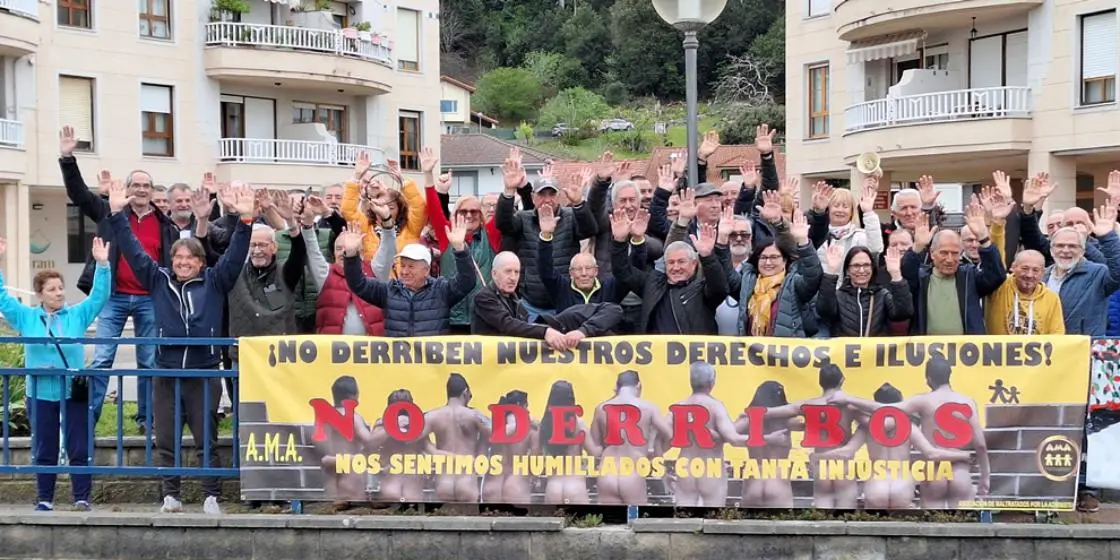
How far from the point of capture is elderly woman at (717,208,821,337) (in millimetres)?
8133

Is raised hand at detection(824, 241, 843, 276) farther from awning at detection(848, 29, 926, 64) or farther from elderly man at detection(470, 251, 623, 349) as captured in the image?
awning at detection(848, 29, 926, 64)

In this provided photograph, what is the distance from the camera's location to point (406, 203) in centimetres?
959

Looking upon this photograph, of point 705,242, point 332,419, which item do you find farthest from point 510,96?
point 332,419

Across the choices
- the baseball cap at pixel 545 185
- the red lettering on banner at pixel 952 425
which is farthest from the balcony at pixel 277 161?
the red lettering on banner at pixel 952 425

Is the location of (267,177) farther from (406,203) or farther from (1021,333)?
(1021,333)

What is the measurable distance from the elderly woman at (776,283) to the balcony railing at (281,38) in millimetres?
28136

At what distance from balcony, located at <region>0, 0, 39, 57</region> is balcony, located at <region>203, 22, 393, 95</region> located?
17.7 ft

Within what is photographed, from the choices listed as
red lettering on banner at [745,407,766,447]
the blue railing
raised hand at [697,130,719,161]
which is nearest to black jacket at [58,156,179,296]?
the blue railing

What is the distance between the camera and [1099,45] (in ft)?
80.9

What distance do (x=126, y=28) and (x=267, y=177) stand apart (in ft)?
18.1

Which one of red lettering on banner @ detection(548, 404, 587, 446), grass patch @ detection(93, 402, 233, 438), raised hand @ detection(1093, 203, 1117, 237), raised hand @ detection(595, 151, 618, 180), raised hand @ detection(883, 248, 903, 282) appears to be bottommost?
grass patch @ detection(93, 402, 233, 438)

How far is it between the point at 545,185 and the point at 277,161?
88.5ft

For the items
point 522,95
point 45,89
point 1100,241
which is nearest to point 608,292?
point 1100,241

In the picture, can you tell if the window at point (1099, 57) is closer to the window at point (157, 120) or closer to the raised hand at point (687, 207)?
the raised hand at point (687, 207)
